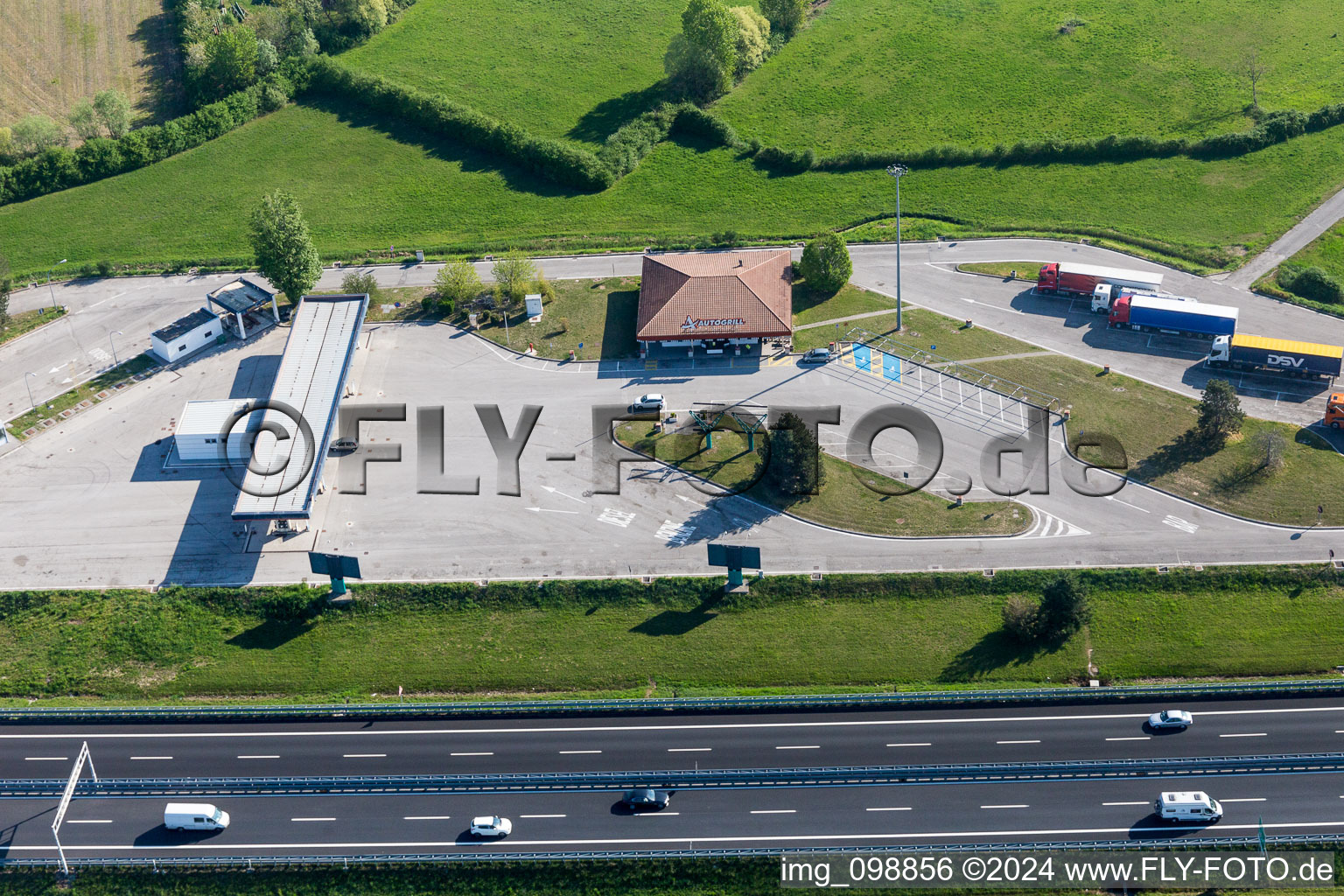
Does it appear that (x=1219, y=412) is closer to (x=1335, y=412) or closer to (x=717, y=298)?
(x=1335, y=412)

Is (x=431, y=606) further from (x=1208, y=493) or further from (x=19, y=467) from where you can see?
(x=1208, y=493)

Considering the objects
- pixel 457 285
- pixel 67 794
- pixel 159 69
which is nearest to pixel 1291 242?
pixel 457 285

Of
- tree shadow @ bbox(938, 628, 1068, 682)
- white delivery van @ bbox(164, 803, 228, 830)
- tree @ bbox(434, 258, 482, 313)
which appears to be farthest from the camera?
tree @ bbox(434, 258, 482, 313)

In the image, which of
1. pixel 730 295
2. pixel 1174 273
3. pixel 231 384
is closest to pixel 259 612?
pixel 231 384

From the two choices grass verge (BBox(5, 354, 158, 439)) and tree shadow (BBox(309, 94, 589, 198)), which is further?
tree shadow (BBox(309, 94, 589, 198))

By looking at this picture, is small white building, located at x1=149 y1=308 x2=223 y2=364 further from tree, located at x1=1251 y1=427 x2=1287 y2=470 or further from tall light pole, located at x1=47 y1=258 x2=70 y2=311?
tree, located at x1=1251 y1=427 x2=1287 y2=470

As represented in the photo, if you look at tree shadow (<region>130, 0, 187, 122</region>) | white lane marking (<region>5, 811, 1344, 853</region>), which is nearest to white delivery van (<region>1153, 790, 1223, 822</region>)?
white lane marking (<region>5, 811, 1344, 853</region>)
